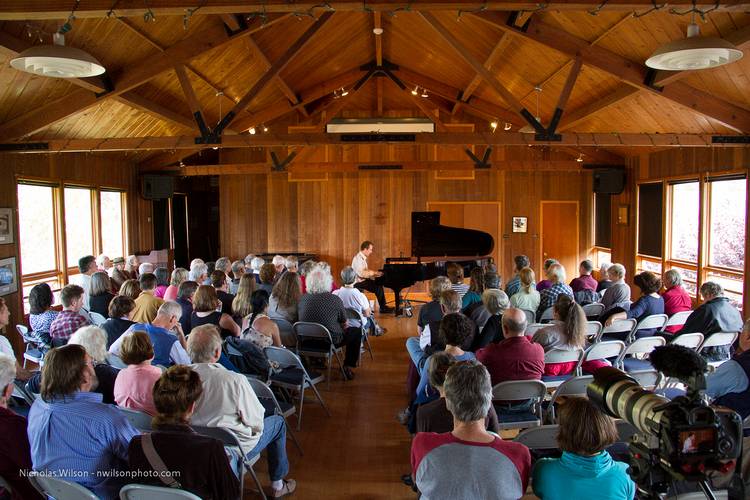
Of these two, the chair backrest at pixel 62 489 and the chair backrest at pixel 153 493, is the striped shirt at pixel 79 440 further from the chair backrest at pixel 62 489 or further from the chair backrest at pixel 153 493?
the chair backrest at pixel 153 493

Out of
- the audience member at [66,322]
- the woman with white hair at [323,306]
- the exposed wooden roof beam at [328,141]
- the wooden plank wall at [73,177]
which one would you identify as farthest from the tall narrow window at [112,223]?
the woman with white hair at [323,306]

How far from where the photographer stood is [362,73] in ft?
37.0

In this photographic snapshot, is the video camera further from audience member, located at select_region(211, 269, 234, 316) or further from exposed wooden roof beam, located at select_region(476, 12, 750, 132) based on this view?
exposed wooden roof beam, located at select_region(476, 12, 750, 132)

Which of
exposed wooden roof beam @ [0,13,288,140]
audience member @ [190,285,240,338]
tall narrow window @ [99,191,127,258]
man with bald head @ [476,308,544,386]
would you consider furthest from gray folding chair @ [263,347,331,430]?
tall narrow window @ [99,191,127,258]

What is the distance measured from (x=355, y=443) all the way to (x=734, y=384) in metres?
2.62

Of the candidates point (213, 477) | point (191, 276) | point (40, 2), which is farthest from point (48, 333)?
point (213, 477)

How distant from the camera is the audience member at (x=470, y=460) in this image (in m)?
1.96

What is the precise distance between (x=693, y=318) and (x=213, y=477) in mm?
4379

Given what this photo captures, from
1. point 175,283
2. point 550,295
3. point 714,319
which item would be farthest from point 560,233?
point 175,283

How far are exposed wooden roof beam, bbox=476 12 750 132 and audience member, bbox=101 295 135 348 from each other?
5.37 m

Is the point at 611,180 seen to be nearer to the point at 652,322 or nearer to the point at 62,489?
the point at 652,322

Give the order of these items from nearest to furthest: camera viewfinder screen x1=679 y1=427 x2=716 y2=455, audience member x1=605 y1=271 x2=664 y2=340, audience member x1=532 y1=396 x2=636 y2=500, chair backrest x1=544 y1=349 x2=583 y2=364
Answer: camera viewfinder screen x1=679 y1=427 x2=716 y2=455 → audience member x1=532 y1=396 x2=636 y2=500 → chair backrest x1=544 y1=349 x2=583 y2=364 → audience member x1=605 y1=271 x2=664 y2=340

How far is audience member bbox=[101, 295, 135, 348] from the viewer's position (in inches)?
162

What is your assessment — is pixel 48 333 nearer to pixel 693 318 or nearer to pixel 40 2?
pixel 40 2
